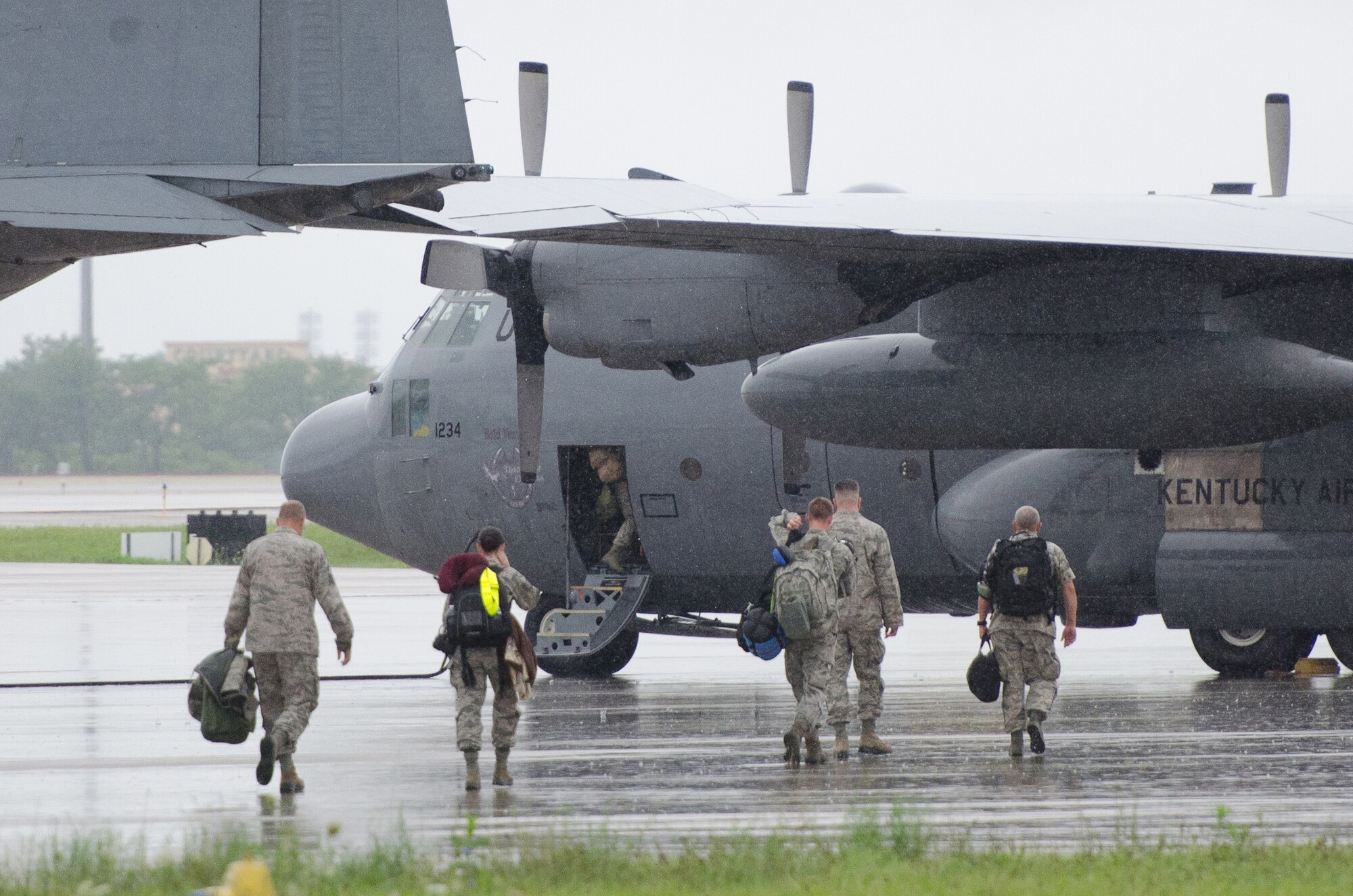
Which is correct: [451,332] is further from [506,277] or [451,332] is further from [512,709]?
[512,709]

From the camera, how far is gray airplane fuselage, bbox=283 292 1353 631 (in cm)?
1488

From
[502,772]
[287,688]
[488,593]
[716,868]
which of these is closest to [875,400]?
[488,593]

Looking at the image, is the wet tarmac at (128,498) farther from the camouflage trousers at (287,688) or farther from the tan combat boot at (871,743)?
the camouflage trousers at (287,688)

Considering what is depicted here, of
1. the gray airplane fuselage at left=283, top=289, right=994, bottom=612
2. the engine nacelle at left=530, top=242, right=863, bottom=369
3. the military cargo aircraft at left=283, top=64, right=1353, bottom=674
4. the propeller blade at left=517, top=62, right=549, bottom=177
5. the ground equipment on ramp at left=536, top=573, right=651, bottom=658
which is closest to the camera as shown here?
the military cargo aircraft at left=283, top=64, right=1353, bottom=674

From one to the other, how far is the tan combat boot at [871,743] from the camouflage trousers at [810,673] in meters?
0.59

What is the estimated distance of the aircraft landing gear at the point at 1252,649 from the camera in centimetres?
1641

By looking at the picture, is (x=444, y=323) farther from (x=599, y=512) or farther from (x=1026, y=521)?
(x=1026, y=521)

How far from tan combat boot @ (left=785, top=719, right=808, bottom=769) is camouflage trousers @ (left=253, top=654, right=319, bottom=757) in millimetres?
2865

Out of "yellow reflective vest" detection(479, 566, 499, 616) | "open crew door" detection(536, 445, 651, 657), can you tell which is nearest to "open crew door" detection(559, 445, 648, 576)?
"open crew door" detection(536, 445, 651, 657)

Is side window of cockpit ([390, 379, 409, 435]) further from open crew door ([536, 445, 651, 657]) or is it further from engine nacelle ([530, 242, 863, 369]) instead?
engine nacelle ([530, 242, 863, 369])

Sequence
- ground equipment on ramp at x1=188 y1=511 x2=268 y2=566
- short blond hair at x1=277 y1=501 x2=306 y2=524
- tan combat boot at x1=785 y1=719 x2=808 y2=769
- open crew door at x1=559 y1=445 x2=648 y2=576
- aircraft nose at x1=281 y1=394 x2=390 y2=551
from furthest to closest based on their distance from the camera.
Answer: ground equipment on ramp at x1=188 y1=511 x2=268 y2=566
aircraft nose at x1=281 y1=394 x2=390 y2=551
open crew door at x1=559 y1=445 x2=648 y2=576
tan combat boot at x1=785 y1=719 x2=808 y2=769
short blond hair at x1=277 y1=501 x2=306 y2=524

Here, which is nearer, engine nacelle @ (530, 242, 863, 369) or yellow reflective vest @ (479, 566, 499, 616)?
yellow reflective vest @ (479, 566, 499, 616)

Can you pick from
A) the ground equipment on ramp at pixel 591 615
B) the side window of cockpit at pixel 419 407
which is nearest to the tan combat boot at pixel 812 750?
the ground equipment on ramp at pixel 591 615

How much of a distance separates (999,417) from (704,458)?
4.63 meters
